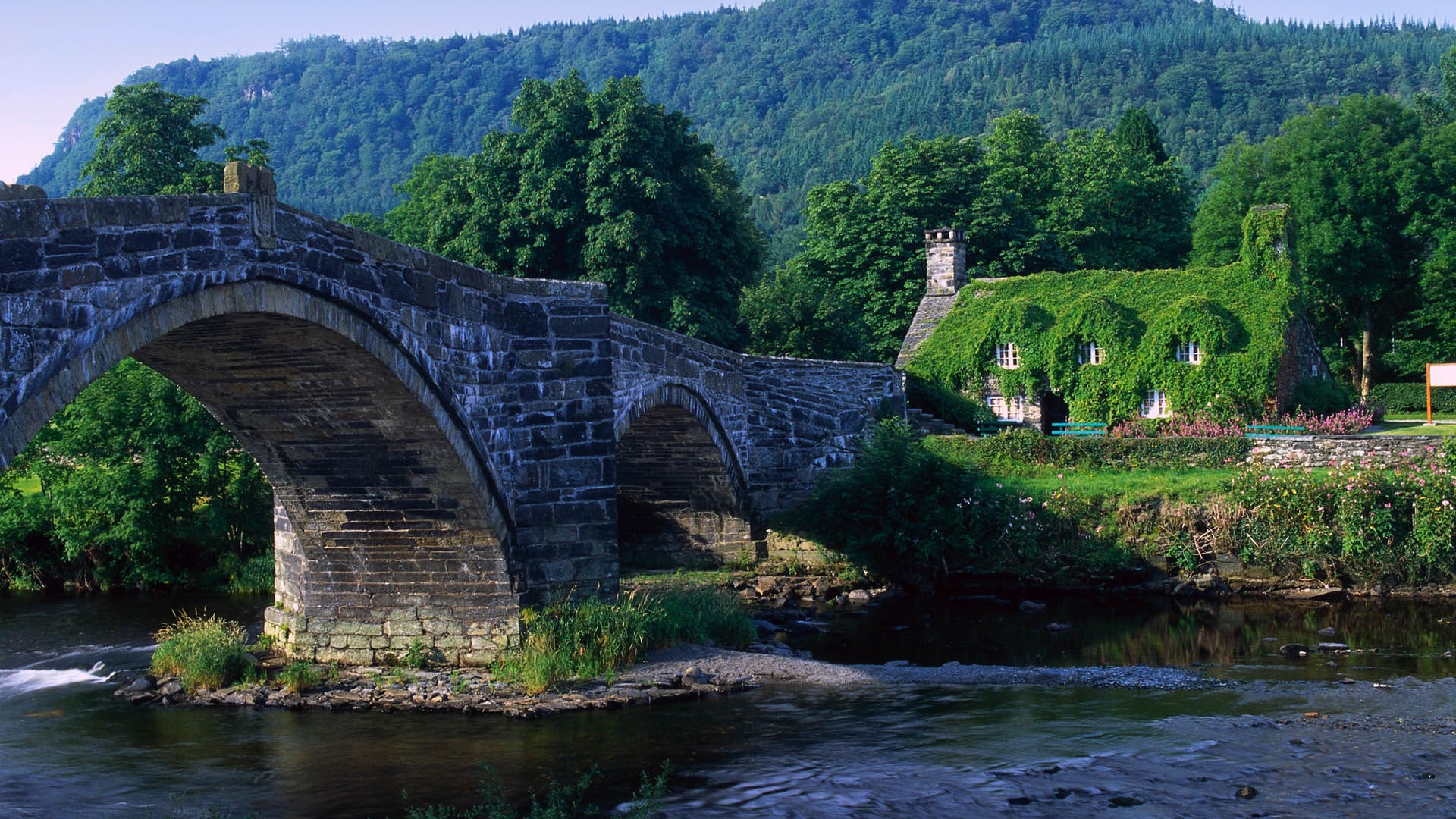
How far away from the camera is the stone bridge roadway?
10.1 m

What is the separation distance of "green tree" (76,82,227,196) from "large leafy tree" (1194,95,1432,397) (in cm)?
2927

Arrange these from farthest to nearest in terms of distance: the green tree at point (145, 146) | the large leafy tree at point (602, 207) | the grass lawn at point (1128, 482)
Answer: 1. the large leafy tree at point (602, 207)
2. the green tree at point (145, 146)
3. the grass lawn at point (1128, 482)

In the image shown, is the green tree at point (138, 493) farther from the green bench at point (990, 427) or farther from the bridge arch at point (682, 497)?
the green bench at point (990, 427)

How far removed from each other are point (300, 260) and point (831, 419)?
1463 centimetres

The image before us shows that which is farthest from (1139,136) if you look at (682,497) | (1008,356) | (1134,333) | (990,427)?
(682,497)

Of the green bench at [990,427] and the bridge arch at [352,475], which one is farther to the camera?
the green bench at [990,427]

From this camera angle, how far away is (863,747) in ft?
41.8

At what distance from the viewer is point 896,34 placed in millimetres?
155125

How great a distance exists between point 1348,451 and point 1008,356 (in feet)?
33.7

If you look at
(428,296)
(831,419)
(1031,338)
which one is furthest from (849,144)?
(428,296)

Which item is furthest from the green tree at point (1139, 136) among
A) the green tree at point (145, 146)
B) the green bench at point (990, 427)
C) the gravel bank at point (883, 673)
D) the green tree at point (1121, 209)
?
the gravel bank at point (883, 673)

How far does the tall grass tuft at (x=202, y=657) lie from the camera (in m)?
15.5

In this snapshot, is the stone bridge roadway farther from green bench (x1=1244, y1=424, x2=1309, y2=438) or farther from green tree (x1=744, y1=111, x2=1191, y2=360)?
green tree (x1=744, y1=111, x2=1191, y2=360)

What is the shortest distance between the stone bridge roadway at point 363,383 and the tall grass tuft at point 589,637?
30 cm
